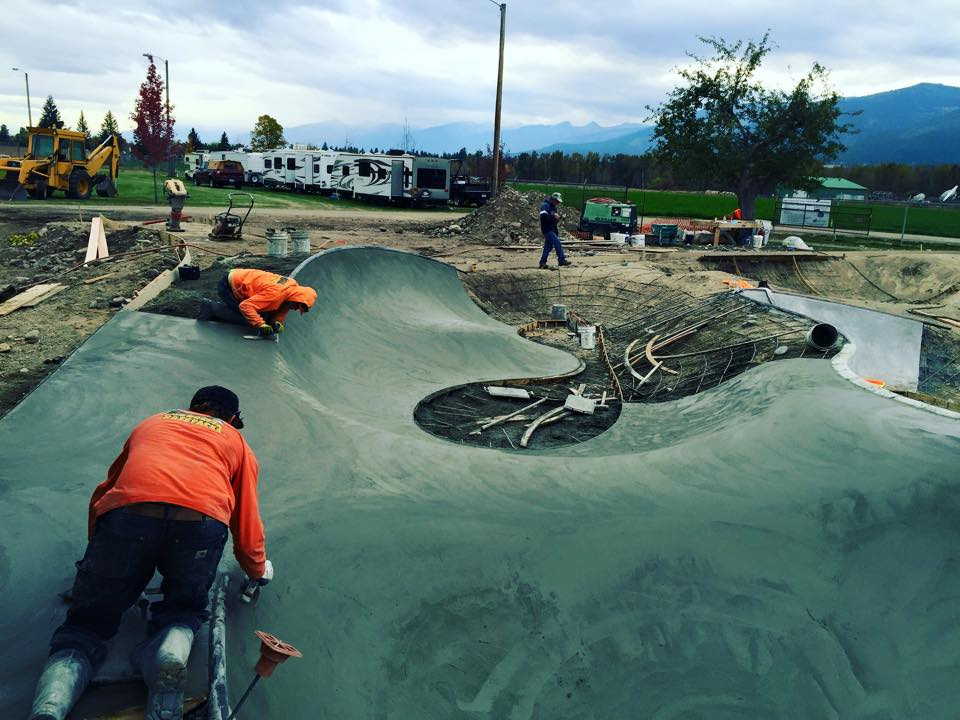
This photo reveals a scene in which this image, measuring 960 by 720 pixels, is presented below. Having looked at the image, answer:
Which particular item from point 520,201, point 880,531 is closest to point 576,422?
point 880,531

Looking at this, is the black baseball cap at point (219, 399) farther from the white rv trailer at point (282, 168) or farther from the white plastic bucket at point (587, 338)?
the white rv trailer at point (282, 168)

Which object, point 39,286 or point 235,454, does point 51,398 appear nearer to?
point 235,454

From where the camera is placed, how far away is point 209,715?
3.23m

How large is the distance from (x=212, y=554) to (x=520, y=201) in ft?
86.2

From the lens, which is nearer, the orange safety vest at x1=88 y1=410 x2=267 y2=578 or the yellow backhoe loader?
the orange safety vest at x1=88 y1=410 x2=267 y2=578

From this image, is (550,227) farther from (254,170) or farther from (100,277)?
(254,170)

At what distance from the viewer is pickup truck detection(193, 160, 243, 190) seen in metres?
42.4

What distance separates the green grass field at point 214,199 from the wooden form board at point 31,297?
15.4 meters

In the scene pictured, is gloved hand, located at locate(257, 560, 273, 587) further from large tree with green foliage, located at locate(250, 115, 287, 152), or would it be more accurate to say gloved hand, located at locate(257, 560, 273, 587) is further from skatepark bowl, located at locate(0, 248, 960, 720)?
large tree with green foliage, located at locate(250, 115, 287, 152)

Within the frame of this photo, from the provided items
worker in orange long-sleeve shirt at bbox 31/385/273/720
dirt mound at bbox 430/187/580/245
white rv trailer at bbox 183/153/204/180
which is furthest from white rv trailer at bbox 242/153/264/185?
worker in orange long-sleeve shirt at bbox 31/385/273/720

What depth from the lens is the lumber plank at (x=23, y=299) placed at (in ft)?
36.3

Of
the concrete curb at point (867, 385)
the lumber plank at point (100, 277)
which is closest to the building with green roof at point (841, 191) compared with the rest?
the concrete curb at point (867, 385)

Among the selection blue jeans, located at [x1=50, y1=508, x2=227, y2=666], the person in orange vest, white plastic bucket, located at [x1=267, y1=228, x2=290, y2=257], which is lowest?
blue jeans, located at [x1=50, y1=508, x2=227, y2=666]

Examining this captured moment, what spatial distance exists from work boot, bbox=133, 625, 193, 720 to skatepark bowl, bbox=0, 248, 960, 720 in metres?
0.61
